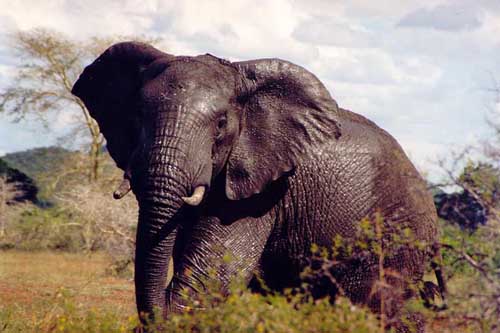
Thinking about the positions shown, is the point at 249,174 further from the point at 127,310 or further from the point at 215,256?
the point at 127,310

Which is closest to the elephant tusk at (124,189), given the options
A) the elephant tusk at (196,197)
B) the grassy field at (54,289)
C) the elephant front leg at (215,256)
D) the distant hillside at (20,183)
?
the elephant tusk at (196,197)

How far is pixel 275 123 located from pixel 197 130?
0.87 m

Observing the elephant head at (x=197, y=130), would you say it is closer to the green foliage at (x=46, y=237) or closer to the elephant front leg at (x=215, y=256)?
the elephant front leg at (x=215, y=256)

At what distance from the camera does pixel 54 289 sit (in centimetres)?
1580

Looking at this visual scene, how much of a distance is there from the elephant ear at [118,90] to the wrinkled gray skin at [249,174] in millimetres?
18

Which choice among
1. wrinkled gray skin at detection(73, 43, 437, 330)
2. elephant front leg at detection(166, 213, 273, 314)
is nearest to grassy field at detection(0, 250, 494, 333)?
elephant front leg at detection(166, 213, 273, 314)

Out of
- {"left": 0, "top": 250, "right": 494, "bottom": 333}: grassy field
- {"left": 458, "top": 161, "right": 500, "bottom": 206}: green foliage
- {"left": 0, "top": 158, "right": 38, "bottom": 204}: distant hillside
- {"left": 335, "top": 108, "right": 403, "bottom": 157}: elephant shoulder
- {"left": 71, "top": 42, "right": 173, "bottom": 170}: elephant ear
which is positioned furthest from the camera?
{"left": 0, "top": 158, "right": 38, "bottom": 204}: distant hillside

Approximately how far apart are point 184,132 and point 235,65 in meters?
0.87

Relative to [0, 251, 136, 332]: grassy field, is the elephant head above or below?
above

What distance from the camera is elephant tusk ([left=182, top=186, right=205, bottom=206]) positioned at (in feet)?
22.4

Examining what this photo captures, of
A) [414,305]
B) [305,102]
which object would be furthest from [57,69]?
[414,305]

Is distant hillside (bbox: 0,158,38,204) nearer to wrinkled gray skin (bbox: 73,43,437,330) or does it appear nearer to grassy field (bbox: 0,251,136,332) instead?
grassy field (bbox: 0,251,136,332)

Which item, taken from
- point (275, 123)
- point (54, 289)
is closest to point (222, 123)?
point (275, 123)

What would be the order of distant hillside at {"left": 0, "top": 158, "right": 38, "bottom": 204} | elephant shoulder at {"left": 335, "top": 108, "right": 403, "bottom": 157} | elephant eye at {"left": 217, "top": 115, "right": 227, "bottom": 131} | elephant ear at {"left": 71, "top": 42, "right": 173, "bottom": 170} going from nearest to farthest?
elephant eye at {"left": 217, "top": 115, "right": 227, "bottom": 131}, elephant shoulder at {"left": 335, "top": 108, "right": 403, "bottom": 157}, elephant ear at {"left": 71, "top": 42, "right": 173, "bottom": 170}, distant hillside at {"left": 0, "top": 158, "right": 38, "bottom": 204}
